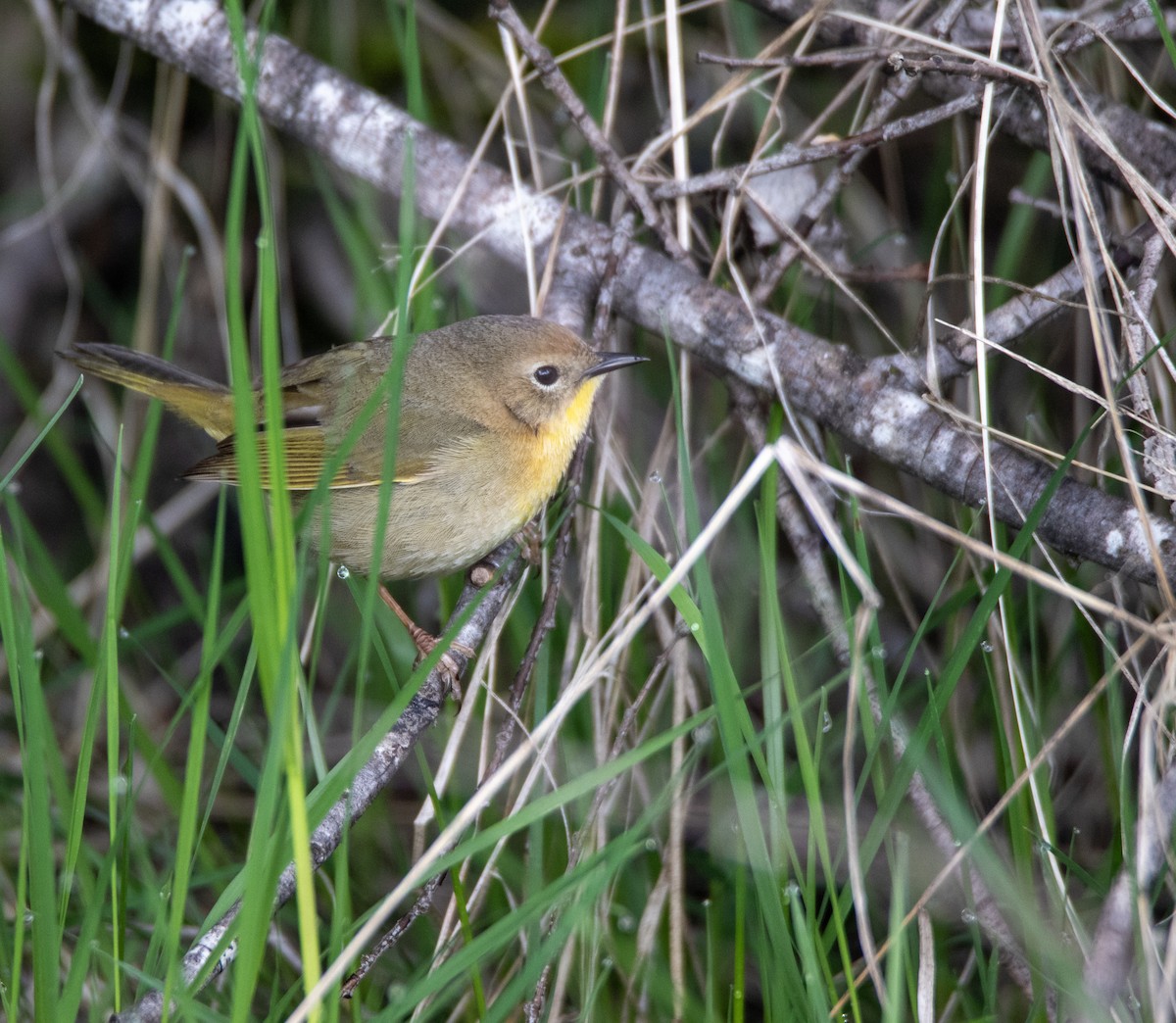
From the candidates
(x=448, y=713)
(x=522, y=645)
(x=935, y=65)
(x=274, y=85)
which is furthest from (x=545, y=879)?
(x=274, y=85)

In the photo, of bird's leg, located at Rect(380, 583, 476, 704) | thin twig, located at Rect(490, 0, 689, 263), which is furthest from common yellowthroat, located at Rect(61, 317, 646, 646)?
thin twig, located at Rect(490, 0, 689, 263)

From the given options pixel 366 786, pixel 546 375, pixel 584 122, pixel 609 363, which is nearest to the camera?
pixel 366 786

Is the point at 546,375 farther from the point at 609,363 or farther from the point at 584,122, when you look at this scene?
the point at 584,122

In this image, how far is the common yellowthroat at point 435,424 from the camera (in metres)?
3.08

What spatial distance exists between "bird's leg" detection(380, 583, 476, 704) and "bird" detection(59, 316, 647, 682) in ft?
0.03

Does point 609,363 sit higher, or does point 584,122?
point 584,122

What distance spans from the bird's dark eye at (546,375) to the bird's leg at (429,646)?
2.52 ft

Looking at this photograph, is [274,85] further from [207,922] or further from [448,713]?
[207,922]

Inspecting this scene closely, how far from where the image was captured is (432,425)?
328 cm

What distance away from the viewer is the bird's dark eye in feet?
10.5

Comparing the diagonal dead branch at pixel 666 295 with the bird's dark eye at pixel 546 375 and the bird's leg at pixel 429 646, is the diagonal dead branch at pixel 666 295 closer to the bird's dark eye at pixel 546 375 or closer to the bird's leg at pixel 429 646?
the bird's dark eye at pixel 546 375

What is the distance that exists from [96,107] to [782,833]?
3873 millimetres

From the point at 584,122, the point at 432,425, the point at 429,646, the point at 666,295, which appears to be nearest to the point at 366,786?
the point at 429,646

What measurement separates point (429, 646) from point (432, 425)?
641mm
